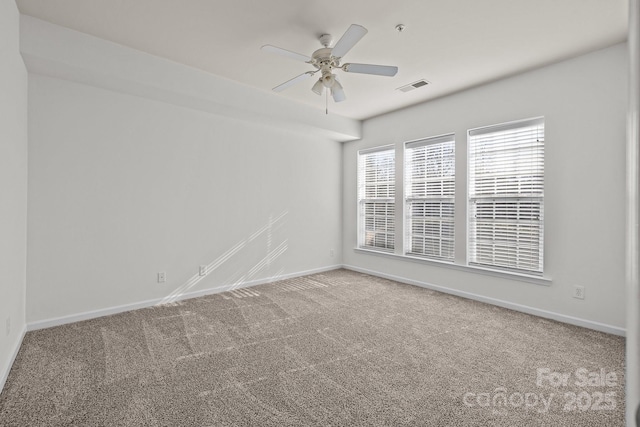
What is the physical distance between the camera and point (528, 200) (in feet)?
11.8

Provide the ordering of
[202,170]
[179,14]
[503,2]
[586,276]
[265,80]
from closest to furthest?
[503,2]
[179,14]
[586,276]
[265,80]
[202,170]

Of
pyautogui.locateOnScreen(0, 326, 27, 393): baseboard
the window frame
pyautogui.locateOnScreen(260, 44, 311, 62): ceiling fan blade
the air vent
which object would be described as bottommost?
pyautogui.locateOnScreen(0, 326, 27, 393): baseboard

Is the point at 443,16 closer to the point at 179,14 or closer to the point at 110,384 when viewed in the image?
the point at 179,14

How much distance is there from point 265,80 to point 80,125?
79.7 inches

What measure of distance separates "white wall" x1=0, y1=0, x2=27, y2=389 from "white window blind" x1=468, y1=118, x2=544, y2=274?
4.59 m

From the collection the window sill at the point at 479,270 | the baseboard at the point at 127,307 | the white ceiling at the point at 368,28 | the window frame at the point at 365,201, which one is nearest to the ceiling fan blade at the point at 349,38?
the white ceiling at the point at 368,28

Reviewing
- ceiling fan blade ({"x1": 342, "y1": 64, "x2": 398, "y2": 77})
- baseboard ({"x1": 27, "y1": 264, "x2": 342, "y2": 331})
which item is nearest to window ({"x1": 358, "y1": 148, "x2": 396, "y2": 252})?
baseboard ({"x1": 27, "y1": 264, "x2": 342, "y2": 331})

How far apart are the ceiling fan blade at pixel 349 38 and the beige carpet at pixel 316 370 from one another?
2.45 metres

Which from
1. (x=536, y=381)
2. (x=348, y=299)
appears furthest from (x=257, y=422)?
(x=348, y=299)

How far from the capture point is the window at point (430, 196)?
14.5ft

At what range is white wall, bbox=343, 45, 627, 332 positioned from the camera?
9.72 ft

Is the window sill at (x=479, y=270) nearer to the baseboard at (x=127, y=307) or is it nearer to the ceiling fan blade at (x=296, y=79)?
the baseboard at (x=127, y=307)

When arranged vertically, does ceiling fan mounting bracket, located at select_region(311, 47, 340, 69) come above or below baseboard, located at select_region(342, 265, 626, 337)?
above

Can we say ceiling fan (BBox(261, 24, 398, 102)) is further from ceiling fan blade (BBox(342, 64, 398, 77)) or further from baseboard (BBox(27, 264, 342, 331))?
baseboard (BBox(27, 264, 342, 331))
